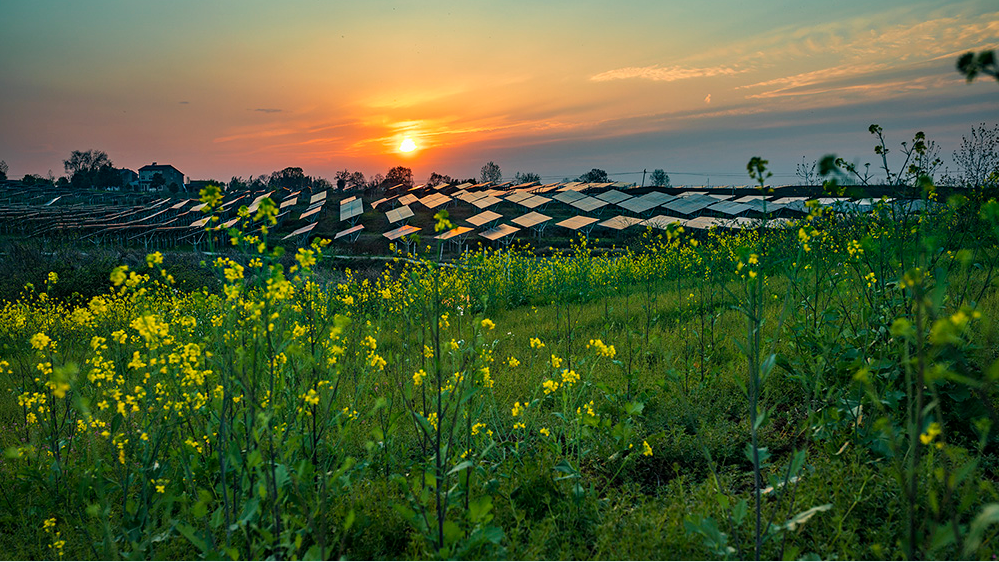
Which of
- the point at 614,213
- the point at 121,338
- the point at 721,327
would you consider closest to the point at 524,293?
the point at 721,327

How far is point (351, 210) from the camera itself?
29750mm

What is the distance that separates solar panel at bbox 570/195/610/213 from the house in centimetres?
7641

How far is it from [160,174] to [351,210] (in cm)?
7043

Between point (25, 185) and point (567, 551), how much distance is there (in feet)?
272

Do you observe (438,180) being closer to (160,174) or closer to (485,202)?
(485,202)

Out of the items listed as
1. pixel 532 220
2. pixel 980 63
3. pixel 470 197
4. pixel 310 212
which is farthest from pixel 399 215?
pixel 980 63

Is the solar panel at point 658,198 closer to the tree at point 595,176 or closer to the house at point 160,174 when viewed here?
the tree at point 595,176

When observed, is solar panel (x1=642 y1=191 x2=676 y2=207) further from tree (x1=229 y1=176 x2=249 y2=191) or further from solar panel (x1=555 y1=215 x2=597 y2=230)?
tree (x1=229 y1=176 x2=249 y2=191)

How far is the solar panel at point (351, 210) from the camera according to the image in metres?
28.8

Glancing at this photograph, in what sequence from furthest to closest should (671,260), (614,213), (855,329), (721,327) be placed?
(614,213), (671,260), (721,327), (855,329)

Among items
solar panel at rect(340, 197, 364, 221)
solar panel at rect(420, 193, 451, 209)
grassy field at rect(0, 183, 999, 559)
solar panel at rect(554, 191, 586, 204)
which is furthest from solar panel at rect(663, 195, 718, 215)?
grassy field at rect(0, 183, 999, 559)

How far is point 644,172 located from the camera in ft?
164

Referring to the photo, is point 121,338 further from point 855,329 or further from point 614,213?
point 614,213

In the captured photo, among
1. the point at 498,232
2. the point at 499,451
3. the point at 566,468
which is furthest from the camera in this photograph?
the point at 498,232
